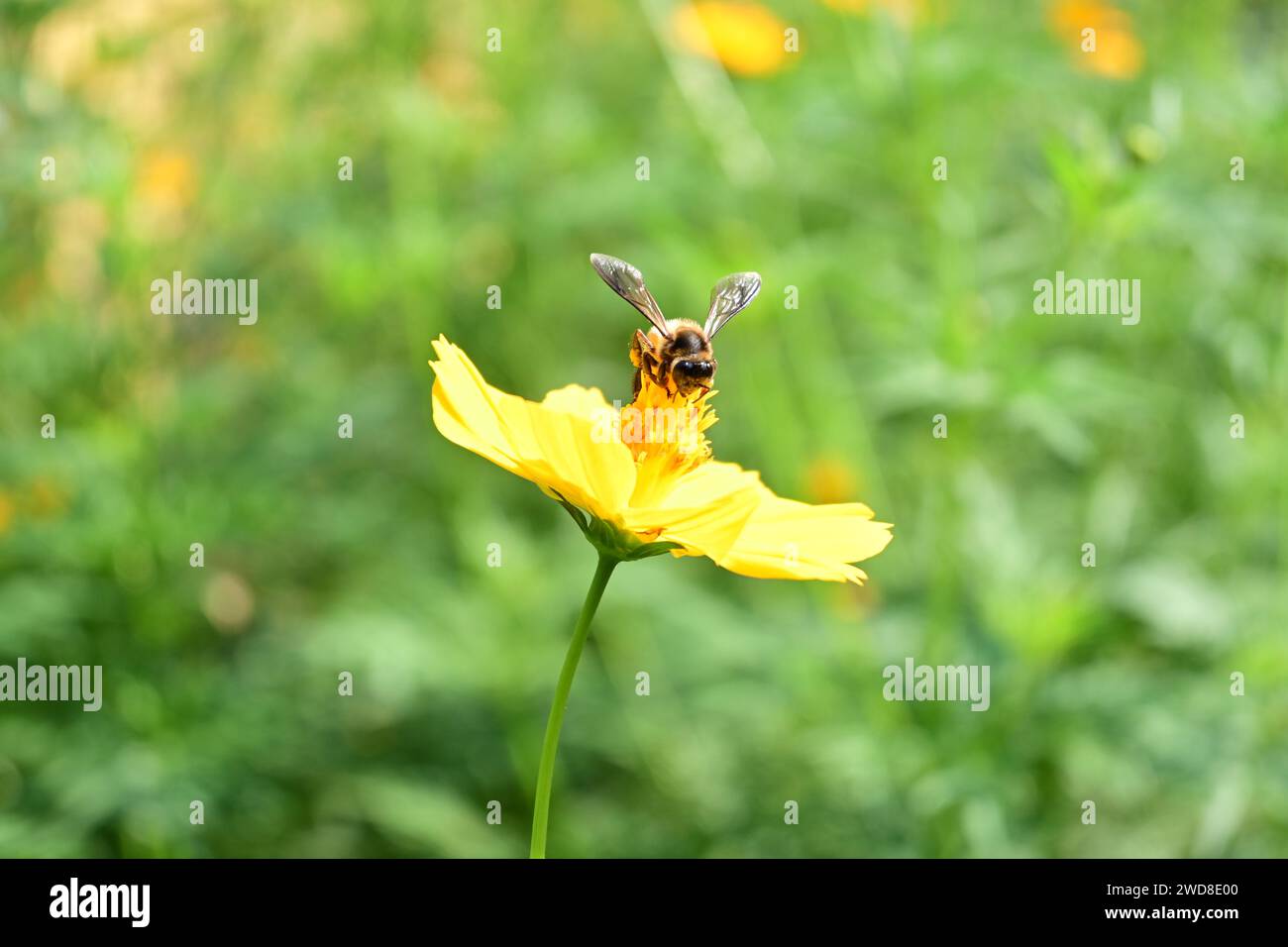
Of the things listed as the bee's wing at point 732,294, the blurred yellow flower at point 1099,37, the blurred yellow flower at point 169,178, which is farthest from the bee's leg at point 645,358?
the blurred yellow flower at point 169,178

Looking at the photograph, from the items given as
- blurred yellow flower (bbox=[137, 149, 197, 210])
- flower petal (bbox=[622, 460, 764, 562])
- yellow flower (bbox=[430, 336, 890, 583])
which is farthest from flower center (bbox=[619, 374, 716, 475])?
blurred yellow flower (bbox=[137, 149, 197, 210])

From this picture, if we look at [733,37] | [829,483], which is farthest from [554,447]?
[733,37]

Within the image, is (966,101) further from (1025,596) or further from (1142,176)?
(1025,596)

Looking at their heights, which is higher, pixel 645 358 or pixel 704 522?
pixel 645 358

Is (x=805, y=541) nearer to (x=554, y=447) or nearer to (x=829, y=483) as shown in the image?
(x=554, y=447)

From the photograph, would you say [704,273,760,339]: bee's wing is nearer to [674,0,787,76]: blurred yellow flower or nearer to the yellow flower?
the yellow flower

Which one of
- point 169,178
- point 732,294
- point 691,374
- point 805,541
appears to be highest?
point 169,178

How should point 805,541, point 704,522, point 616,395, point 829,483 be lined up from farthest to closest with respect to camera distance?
1. point 616,395
2. point 829,483
3. point 805,541
4. point 704,522
